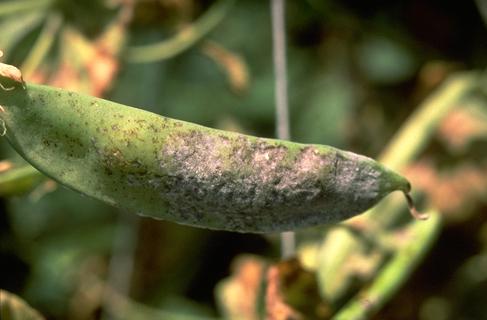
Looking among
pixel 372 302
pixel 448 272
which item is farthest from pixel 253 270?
pixel 448 272

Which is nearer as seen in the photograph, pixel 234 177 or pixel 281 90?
pixel 234 177

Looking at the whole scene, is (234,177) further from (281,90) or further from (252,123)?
(252,123)

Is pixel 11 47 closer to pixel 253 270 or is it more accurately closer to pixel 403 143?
pixel 253 270

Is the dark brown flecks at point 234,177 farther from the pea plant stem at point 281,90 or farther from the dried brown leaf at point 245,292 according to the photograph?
the dried brown leaf at point 245,292

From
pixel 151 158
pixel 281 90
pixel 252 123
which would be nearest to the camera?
pixel 151 158

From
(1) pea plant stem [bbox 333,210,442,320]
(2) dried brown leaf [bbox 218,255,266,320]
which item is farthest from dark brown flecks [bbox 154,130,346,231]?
(2) dried brown leaf [bbox 218,255,266,320]

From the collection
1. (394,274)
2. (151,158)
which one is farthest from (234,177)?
(394,274)
